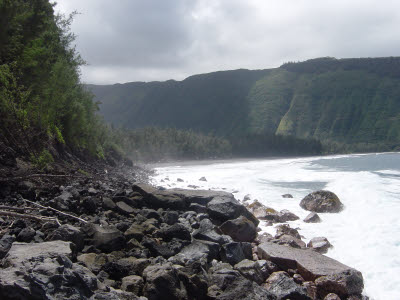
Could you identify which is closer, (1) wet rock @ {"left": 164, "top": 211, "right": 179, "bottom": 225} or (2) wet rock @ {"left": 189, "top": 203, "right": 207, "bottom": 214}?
(1) wet rock @ {"left": 164, "top": 211, "right": 179, "bottom": 225}

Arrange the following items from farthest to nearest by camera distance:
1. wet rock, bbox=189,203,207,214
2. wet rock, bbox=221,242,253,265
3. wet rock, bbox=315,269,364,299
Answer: wet rock, bbox=189,203,207,214, wet rock, bbox=221,242,253,265, wet rock, bbox=315,269,364,299

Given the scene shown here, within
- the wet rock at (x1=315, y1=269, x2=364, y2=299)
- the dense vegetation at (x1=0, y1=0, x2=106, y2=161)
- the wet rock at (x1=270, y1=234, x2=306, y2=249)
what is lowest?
the wet rock at (x1=270, y1=234, x2=306, y2=249)

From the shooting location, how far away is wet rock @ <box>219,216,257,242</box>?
438 inches

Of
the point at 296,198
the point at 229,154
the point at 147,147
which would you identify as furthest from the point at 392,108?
the point at 296,198

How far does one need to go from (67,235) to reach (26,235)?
2.35ft

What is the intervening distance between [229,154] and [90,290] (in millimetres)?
107548

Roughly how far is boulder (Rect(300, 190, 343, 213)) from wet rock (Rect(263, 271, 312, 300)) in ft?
35.6

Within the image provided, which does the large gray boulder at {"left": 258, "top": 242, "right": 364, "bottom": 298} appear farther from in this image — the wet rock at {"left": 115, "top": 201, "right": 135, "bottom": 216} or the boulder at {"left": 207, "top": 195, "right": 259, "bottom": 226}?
the wet rock at {"left": 115, "top": 201, "right": 135, "bottom": 216}

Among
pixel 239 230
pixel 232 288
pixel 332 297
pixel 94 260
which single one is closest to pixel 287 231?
pixel 239 230

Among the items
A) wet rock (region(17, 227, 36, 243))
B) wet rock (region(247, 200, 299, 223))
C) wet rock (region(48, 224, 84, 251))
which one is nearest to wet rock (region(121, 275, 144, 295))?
wet rock (region(48, 224, 84, 251))

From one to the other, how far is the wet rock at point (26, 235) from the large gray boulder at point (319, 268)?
6.00 m

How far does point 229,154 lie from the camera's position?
11131 centimetres

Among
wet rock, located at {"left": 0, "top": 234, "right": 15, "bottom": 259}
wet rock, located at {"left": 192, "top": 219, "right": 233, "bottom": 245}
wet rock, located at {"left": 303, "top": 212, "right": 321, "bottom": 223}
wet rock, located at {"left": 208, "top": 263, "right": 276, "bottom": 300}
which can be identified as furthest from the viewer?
wet rock, located at {"left": 303, "top": 212, "right": 321, "bottom": 223}

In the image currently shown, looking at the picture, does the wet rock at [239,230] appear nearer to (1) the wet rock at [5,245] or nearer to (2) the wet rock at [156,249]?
(2) the wet rock at [156,249]
